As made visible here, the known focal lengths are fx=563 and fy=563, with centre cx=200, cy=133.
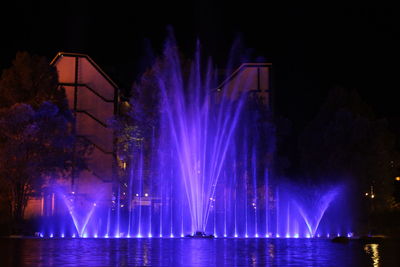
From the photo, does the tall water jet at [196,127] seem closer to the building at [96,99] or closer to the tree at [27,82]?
the building at [96,99]

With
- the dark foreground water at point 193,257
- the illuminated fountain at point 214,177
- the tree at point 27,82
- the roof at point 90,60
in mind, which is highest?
the roof at point 90,60

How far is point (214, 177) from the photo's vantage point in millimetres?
32875

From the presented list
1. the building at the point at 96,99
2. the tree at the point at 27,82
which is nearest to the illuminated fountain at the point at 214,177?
the building at the point at 96,99

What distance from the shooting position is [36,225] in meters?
32.0

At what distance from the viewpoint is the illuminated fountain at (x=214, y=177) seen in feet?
112

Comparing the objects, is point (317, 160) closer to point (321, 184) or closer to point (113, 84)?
point (321, 184)

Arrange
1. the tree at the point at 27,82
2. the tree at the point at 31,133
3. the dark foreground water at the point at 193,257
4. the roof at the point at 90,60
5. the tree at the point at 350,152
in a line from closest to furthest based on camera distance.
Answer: the dark foreground water at the point at 193,257
the tree at the point at 31,133
the tree at the point at 27,82
the tree at the point at 350,152
the roof at the point at 90,60

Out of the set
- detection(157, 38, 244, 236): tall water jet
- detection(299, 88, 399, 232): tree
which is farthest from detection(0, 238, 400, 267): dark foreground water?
detection(299, 88, 399, 232): tree

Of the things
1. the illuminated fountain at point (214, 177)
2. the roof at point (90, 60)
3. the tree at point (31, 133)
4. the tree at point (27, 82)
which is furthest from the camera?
the roof at point (90, 60)

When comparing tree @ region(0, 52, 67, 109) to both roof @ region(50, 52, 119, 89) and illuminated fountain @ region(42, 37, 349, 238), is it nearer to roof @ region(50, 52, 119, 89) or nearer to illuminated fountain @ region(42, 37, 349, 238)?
roof @ region(50, 52, 119, 89)

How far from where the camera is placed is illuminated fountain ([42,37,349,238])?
3425cm

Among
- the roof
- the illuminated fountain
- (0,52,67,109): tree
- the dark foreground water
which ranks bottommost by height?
the dark foreground water

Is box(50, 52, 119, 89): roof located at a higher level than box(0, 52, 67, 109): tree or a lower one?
Answer: higher

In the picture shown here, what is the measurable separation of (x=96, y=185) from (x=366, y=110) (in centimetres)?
2246
